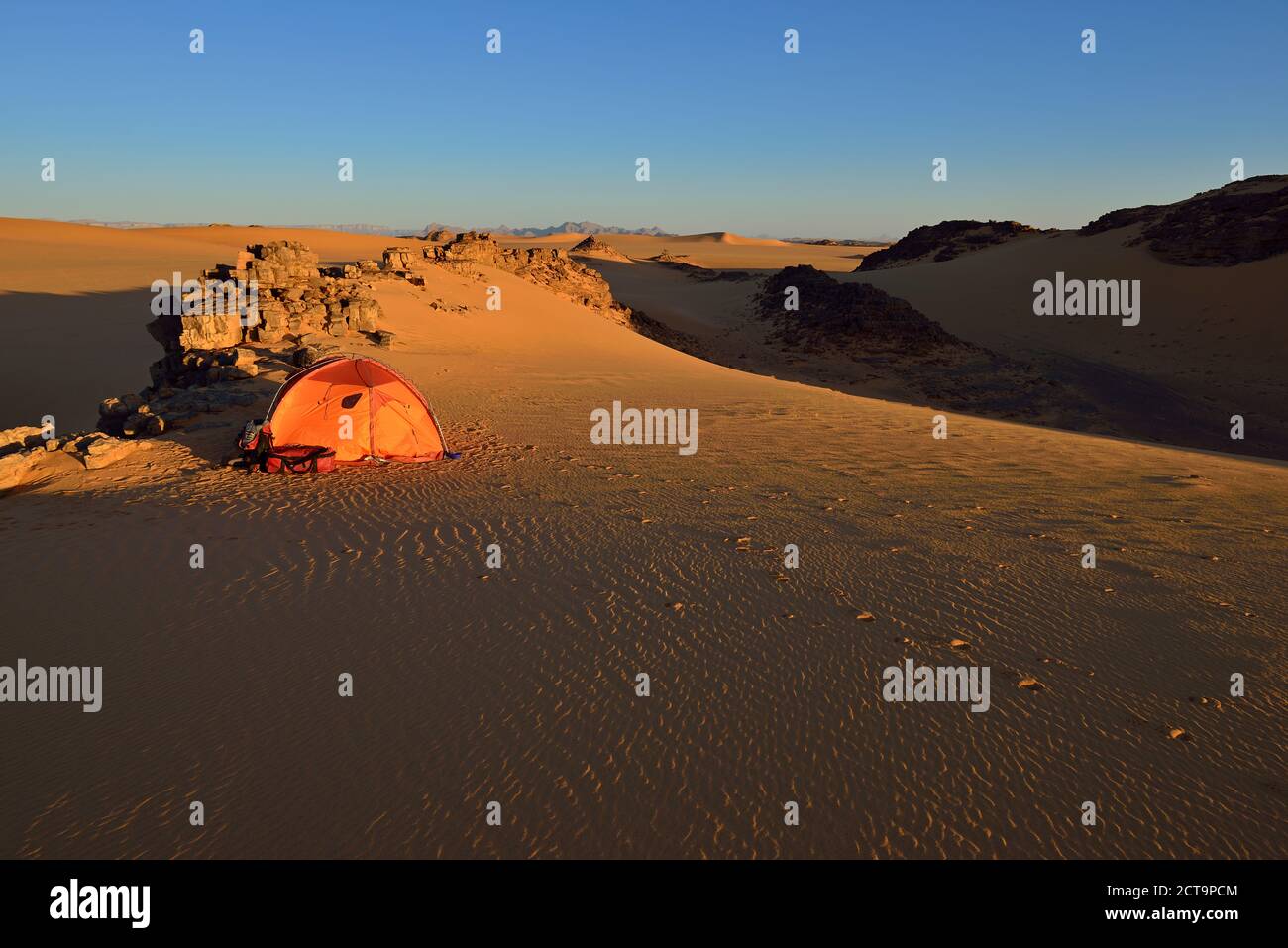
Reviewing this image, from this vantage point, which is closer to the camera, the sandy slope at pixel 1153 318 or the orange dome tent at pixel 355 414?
the orange dome tent at pixel 355 414

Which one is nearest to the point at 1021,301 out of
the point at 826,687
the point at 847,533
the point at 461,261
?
the point at 461,261

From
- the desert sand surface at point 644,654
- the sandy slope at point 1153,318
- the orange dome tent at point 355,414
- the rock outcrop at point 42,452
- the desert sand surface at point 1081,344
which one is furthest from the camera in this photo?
the sandy slope at point 1153,318

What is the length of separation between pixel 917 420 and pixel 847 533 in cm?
738

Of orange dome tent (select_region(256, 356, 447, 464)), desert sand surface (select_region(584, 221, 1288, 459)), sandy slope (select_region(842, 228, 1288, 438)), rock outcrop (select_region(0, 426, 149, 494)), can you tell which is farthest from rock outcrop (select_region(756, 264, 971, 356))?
rock outcrop (select_region(0, 426, 149, 494))

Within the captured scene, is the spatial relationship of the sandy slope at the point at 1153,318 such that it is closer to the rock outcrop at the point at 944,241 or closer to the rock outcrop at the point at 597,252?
the rock outcrop at the point at 944,241

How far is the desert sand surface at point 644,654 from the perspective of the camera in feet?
11.4

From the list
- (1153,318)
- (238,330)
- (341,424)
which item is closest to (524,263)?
(238,330)

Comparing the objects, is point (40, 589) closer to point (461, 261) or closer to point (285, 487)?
point (285, 487)

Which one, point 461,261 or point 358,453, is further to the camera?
point 461,261

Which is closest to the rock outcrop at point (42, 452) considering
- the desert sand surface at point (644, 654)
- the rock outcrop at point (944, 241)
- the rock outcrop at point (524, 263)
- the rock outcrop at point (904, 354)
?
the desert sand surface at point (644, 654)
